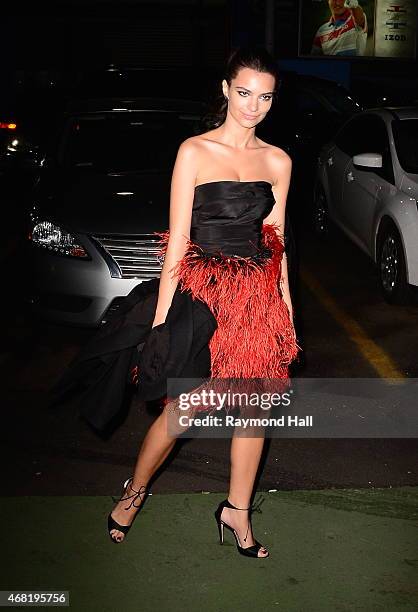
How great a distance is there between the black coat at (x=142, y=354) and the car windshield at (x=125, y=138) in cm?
354

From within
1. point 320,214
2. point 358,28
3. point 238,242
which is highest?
point 238,242

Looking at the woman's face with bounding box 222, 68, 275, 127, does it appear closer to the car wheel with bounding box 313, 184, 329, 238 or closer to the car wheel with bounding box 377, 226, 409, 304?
the car wheel with bounding box 377, 226, 409, 304

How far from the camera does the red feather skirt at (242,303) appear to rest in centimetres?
362

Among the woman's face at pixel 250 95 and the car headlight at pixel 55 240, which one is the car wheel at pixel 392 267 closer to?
the car headlight at pixel 55 240

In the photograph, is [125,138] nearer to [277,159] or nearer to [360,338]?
[360,338]

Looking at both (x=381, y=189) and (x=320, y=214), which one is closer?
(x=381, y=189)

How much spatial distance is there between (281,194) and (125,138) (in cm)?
382

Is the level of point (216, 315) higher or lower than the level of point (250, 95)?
lower

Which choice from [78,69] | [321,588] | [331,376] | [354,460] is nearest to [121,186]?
[331,376]

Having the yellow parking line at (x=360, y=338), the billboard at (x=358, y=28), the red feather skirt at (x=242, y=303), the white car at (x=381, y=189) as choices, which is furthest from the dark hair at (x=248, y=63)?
the billboard at (x=358, y=28)

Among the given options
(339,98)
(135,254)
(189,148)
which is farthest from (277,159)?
(339,98)

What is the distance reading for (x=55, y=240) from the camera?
20.5 ft

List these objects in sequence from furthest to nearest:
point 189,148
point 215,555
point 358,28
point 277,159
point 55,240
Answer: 1. point 358,28
2. point 55,240
3. point 215,555
4. point 277,159
5. point 189,148

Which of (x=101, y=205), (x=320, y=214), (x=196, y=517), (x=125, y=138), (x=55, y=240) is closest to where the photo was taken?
(x=196, y=517)
